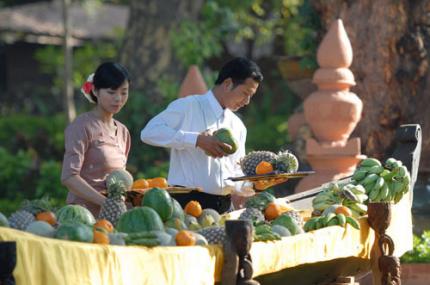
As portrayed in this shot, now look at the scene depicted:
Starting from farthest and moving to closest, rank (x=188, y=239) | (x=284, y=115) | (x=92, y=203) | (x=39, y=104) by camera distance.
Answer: (x=39, y=104), (x=284, y=115), (x=92, y=203), (x=188, y=239)

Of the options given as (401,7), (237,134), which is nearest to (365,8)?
(401,7)

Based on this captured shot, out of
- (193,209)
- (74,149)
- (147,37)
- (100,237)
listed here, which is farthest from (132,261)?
(147,37)

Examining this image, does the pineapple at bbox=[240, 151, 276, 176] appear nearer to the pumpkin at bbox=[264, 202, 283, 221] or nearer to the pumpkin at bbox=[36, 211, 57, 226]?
the pumpkin at bbox=[264, 202, 283, 221]

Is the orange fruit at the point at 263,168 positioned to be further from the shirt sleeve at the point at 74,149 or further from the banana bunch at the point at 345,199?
the shirt sleeve at the point at 74,149

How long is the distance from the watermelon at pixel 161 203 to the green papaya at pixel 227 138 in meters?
1.09

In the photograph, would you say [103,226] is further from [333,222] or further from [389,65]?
[389,65]

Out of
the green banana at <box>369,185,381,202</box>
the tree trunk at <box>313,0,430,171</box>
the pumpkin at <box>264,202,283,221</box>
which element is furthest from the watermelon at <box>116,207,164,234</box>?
the tree trunk at <box>313,0,430,171</box>

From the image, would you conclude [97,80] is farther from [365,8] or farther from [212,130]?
[365,8]

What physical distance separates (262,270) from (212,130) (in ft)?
5.93

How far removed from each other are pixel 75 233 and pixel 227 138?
226cm

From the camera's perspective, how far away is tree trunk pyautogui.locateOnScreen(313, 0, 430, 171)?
Answer: 1347 cm

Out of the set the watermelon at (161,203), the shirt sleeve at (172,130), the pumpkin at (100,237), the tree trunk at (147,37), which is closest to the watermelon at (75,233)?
the pumpkin at (100,237)

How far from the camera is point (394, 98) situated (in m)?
13.6

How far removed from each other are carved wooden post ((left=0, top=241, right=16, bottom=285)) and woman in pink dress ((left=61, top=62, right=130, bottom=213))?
2.08 m
